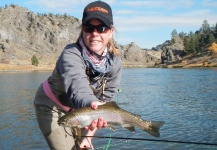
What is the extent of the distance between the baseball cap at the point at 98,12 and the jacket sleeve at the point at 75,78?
530mm

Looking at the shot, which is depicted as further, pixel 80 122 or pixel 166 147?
pixel 166 147

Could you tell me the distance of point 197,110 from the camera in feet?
101

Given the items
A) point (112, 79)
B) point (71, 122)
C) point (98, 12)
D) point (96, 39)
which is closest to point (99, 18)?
point (98, 12)

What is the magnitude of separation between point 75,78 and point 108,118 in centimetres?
73

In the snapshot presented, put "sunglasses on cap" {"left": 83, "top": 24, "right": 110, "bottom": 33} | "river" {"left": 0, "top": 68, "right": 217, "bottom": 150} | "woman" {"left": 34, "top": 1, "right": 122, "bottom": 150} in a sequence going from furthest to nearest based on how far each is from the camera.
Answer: "river" {"left": 0, "top": 68, "right": 217, "bottom": 150}, "sunglasses on cap" {"left": 83, "top": 24, "right": 110, "bottom": 33}, "woman" {"left": 34, "top": 1, "right": 122, "bottom": 150}

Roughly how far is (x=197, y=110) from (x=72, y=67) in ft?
91.2

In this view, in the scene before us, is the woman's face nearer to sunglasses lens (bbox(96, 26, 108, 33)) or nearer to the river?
sunglasses lens (bbox(96, 26, 108, 33))

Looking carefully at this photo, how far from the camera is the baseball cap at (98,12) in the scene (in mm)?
4871

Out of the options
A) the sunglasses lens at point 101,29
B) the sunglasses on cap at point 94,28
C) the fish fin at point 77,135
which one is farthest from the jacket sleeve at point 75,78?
the fish fin at point 77,135

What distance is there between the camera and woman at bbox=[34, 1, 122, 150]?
15.3 feet

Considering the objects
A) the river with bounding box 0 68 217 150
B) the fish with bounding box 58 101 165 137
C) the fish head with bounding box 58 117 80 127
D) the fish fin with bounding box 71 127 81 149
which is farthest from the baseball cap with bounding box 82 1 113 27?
the river with bounding box 0 68 217 150

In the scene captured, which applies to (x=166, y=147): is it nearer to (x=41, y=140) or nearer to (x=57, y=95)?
(x=41, y=140)

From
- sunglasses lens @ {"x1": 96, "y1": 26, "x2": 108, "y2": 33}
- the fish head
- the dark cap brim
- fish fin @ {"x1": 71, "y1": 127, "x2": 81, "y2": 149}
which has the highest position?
the dark cap brim

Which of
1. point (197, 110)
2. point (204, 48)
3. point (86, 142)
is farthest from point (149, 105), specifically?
point (204, 48)
